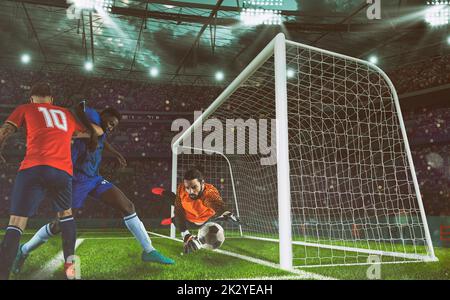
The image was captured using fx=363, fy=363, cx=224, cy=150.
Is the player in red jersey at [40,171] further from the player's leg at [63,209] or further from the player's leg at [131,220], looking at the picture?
the player's leg at [131,220]

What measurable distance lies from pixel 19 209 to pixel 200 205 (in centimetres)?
272

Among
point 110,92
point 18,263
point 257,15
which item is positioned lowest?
point 18,263

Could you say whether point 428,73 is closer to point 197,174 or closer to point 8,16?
point 197,174

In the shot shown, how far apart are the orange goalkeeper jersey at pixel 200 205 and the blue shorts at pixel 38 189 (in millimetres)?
1954

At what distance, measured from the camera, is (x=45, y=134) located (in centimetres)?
321

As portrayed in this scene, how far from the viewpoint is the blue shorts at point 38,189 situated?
2.92 m

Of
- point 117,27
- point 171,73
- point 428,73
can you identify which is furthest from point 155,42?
point 428,73

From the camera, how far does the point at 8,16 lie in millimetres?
14461

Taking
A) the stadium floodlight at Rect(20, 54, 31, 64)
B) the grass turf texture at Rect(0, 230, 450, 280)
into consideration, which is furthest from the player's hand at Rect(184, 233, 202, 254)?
the stadium floodlight at Rect(20, 54, 31, 64)

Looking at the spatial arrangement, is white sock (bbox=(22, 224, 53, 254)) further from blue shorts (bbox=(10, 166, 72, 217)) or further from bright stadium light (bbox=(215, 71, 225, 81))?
bright stadium light (bbox=(215, 71, 225, 81))

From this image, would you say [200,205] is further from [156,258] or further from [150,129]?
[150,129]

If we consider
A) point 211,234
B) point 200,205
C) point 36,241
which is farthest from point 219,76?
point 36,241

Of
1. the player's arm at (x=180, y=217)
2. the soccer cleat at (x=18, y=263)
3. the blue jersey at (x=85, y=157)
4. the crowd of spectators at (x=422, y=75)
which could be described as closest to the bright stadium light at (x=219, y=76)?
the crowd of spectators at (x=422, y=75)

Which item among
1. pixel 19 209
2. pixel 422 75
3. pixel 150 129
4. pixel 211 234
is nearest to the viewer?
pixel 19 209
